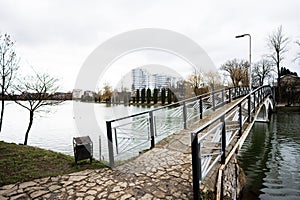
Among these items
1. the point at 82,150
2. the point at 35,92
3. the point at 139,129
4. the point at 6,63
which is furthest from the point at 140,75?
the point at 82,150

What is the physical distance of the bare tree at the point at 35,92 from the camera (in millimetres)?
8664

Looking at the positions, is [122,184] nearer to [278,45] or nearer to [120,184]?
[120,184]

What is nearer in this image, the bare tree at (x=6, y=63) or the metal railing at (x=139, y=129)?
the metal railing at (x=139, y=129)

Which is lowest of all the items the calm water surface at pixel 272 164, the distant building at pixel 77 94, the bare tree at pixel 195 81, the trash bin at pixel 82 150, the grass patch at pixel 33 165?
the calm water surface at pixel 272 164

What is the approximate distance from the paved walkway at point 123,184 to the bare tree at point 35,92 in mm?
6513

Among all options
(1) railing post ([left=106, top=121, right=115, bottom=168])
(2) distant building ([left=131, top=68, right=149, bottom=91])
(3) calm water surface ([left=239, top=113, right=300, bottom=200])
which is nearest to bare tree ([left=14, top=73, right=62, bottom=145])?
(2) distant building ([left=131, top=68, right=149, bottom=91])

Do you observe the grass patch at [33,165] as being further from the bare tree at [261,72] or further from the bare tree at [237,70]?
the bare tree at [261,72]

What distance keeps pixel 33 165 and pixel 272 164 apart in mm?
9116

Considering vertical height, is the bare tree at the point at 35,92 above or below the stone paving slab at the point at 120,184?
above

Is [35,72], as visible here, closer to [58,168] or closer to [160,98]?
[58,168]

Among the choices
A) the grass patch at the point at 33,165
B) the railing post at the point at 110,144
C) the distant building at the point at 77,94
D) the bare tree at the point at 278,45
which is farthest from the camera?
the bare tree at the point at 278,45

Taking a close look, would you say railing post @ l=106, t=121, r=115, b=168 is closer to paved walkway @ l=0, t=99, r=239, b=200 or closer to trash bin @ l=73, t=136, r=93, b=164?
paved walkway @ l=0, t=99, r=239, b=200

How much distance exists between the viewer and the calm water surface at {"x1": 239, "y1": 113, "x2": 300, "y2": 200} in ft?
18.2

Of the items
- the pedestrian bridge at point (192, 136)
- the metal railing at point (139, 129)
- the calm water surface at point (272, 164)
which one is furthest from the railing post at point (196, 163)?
the calm water surface at point (272, 164)
